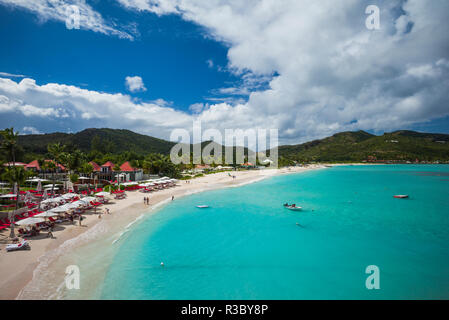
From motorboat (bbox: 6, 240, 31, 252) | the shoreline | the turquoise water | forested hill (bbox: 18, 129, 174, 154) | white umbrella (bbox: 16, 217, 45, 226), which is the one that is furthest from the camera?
forested hill (bbox: 18, 129, 174, 154)

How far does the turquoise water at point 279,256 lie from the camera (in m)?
10.6

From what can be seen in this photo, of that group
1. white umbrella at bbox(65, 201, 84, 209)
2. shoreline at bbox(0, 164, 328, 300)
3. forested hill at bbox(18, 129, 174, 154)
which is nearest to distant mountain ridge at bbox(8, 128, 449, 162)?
forested hill at bbox(18, 129, 174, 154)

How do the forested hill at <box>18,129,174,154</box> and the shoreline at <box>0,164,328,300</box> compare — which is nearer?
the shoreline at <box>0,164,328,300</box>

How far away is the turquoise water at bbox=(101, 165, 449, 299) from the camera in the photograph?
10.6m

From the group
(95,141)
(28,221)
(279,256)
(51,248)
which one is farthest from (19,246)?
(95,141)

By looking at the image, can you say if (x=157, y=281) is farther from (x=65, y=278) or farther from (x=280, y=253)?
(x=280, y=253)

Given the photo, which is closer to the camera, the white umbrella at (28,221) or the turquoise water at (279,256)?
the turquoise water at (279,256)

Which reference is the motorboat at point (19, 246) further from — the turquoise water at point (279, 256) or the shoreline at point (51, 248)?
the turquoise water at point (279, 256)

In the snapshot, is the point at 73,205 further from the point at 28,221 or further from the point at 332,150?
the point at 332,150

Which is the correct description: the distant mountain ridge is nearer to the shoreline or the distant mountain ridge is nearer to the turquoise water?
the shoreline

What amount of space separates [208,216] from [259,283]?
13.4m

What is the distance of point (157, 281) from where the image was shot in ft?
36.4

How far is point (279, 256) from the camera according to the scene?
1448 centimetres

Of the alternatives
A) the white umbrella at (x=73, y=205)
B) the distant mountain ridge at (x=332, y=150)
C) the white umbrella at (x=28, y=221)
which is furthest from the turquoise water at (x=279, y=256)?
the distant mountain ridge at (x=332, y=150)
